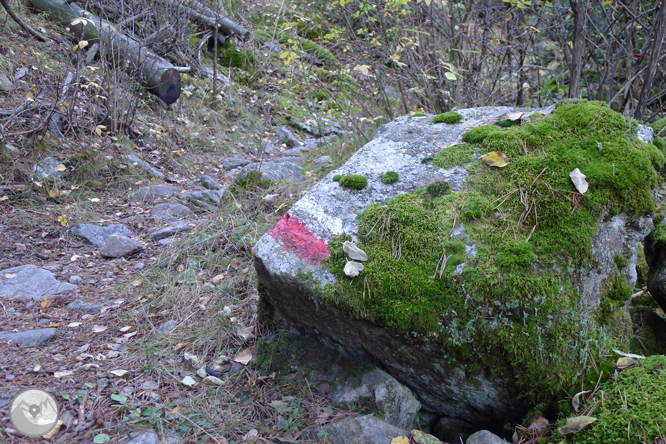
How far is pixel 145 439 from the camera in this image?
1809mm

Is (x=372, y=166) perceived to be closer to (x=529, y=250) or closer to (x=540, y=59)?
(x=529, y=250)

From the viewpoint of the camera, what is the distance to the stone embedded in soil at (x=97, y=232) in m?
3.83

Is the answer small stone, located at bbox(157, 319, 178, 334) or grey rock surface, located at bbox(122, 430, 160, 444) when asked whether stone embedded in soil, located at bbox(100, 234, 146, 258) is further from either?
grey rock surface, located at bbox(122, 430, 160, 444)

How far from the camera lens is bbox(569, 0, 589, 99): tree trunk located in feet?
12.7

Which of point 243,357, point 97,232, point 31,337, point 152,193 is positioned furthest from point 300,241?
point 152,193

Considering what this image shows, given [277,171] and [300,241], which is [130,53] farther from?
[300,241]

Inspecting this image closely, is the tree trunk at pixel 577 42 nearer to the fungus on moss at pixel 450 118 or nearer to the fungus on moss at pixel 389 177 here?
the fungus on moss at pixel 450 118

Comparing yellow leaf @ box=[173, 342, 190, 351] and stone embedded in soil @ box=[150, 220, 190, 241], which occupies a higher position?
yellow leaf @ box=[173, 342, 190, 351]

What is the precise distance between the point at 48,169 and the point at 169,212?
1415 millimetres

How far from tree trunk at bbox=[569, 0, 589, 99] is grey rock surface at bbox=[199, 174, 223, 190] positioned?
413 centimetres

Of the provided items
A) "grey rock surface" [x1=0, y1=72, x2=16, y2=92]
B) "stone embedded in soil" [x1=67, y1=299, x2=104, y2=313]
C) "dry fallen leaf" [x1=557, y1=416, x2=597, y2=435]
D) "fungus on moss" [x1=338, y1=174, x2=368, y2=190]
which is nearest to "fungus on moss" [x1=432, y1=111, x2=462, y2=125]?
"fungus on moss" [x1=338, y1=174, x2=368, y2=190]

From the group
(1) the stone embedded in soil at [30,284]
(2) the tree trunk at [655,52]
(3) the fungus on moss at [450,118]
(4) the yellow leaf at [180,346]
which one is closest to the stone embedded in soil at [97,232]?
(1) the stone embedded in soil at [30,284]

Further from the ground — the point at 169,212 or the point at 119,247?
the point at 119,247

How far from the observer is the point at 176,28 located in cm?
714
